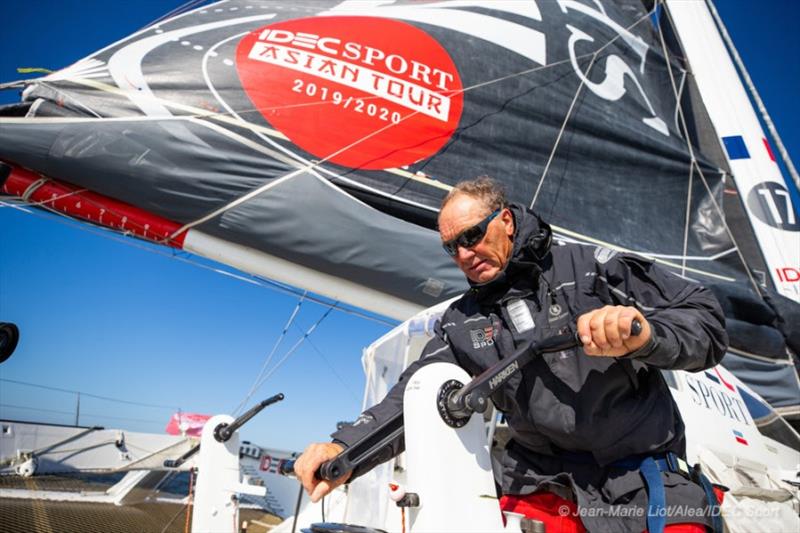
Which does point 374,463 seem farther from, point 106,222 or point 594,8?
point 594,8

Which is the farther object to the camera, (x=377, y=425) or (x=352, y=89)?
(x=352, y=89)

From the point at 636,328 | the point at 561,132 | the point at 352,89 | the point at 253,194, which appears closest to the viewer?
the point at 636,328

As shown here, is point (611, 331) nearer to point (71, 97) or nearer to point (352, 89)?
point (352, 89)

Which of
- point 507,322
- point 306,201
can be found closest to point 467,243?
point 507,322

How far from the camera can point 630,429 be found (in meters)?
1.31

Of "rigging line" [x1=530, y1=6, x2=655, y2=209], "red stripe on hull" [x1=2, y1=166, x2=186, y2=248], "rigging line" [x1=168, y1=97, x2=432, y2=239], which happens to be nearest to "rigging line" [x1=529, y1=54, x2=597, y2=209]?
"rigging line" [x1=530, y1=6, x2=655, y2=209]

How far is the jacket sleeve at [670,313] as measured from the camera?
42.5 inches

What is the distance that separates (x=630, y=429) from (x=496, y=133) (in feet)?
11.8

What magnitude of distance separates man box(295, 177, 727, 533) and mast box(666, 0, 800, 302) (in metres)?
5.21

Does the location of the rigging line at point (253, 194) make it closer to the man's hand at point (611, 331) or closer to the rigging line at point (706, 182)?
the man's hand at point (611, 331)

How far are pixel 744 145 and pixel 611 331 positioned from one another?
6.67m

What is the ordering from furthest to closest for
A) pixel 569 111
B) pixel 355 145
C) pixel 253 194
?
pixel 569 111
pixel 355 145
pixel 253 194

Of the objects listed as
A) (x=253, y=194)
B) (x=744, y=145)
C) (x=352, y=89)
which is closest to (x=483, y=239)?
(x=253, y=194)

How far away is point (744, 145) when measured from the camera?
20.5 ft
